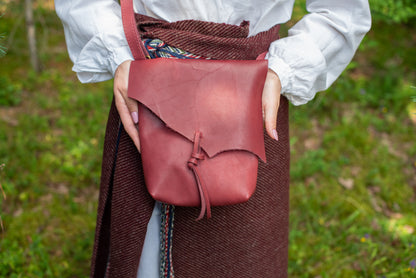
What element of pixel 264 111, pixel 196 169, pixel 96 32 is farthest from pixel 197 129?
pixel 96 32

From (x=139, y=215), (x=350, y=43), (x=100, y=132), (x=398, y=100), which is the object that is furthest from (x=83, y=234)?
(x=398, y=100)

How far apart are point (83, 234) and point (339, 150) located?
2.20 metres

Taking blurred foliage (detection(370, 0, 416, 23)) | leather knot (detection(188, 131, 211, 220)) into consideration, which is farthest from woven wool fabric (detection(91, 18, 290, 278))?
blurred foliage (detection(370, 0, 416, 23))

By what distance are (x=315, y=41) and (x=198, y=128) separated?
1.62 feet

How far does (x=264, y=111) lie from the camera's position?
1.15 metres

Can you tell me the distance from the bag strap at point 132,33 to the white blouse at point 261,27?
0.04 meters

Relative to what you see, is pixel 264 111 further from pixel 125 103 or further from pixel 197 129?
pixel 125 103

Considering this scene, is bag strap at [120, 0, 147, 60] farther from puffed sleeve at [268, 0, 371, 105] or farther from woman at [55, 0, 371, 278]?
puffed sleeve at [268, 0, 371, 105]

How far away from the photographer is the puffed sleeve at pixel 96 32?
115 centimetres

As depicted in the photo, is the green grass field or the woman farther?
the green grass field

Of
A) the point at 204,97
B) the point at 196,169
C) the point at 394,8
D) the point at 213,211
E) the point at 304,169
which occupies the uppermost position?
the point at 204,97

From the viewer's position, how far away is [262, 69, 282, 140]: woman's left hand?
1.14m

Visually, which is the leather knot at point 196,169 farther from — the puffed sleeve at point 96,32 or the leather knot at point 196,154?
the puffed sleeve at point 96,32

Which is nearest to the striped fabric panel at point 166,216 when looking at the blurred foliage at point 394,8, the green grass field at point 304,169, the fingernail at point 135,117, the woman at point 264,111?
the woman at point 264,111
